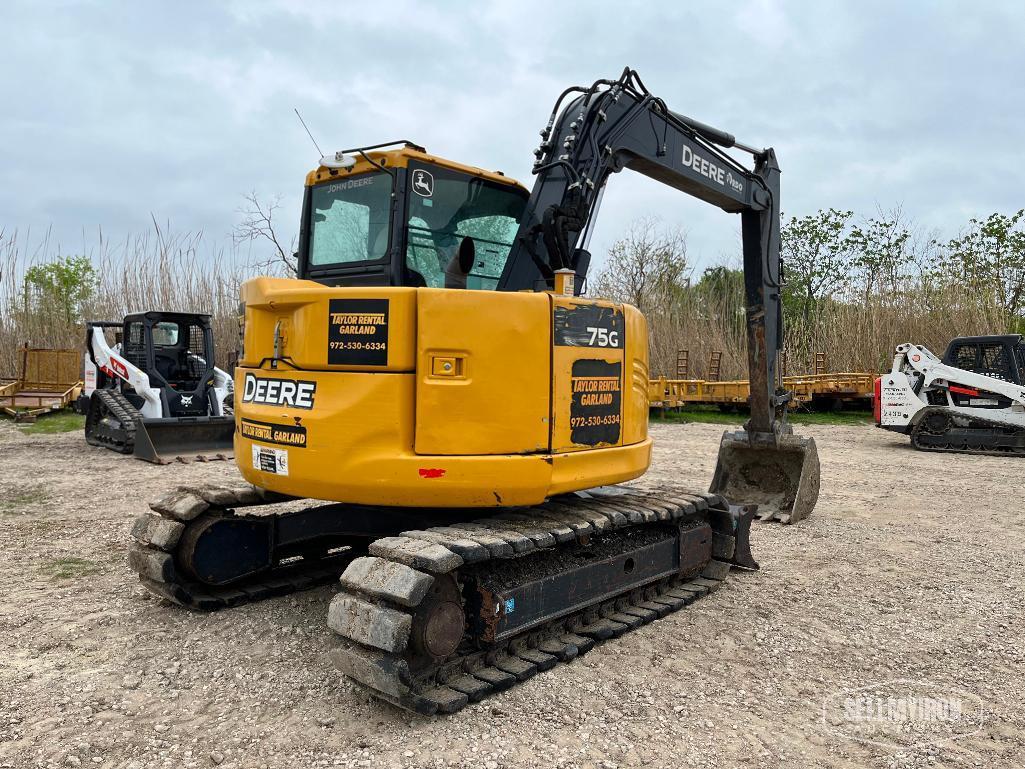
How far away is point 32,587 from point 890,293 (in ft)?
69.5

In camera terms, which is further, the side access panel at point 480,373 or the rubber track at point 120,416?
the rubber track at point 120,416

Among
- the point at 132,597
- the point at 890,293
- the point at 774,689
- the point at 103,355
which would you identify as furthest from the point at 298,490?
the point at 890,293

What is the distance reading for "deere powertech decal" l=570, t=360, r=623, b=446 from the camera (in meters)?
4.11

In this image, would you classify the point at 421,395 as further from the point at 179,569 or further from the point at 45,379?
the point at 45,379

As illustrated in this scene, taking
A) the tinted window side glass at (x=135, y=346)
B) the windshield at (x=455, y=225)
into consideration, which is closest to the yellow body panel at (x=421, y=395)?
the windshield at (x=455, y=225)

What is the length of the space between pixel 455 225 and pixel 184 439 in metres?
8.49


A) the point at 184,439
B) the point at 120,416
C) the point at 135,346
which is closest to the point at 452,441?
the point at 184,439

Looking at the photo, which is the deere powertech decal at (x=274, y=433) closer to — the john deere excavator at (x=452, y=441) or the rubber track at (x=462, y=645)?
the john deere excavator at (x=452, y=441)

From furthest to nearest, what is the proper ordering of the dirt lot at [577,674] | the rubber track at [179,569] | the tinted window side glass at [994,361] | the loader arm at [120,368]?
1. the tinted window side glass at [994,361]
2. the loader arm at [120,368]
3. the rubber track at [179,569]
4. the dirt lot at [577,674]

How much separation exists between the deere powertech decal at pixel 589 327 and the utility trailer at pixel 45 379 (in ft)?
51.1

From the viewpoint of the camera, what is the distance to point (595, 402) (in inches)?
166

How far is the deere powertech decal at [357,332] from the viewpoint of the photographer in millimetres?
3721

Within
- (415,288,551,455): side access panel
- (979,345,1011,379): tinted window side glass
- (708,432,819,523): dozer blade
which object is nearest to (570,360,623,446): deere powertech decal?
(415,288,551,455): side access panel

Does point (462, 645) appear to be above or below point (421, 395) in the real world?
below
